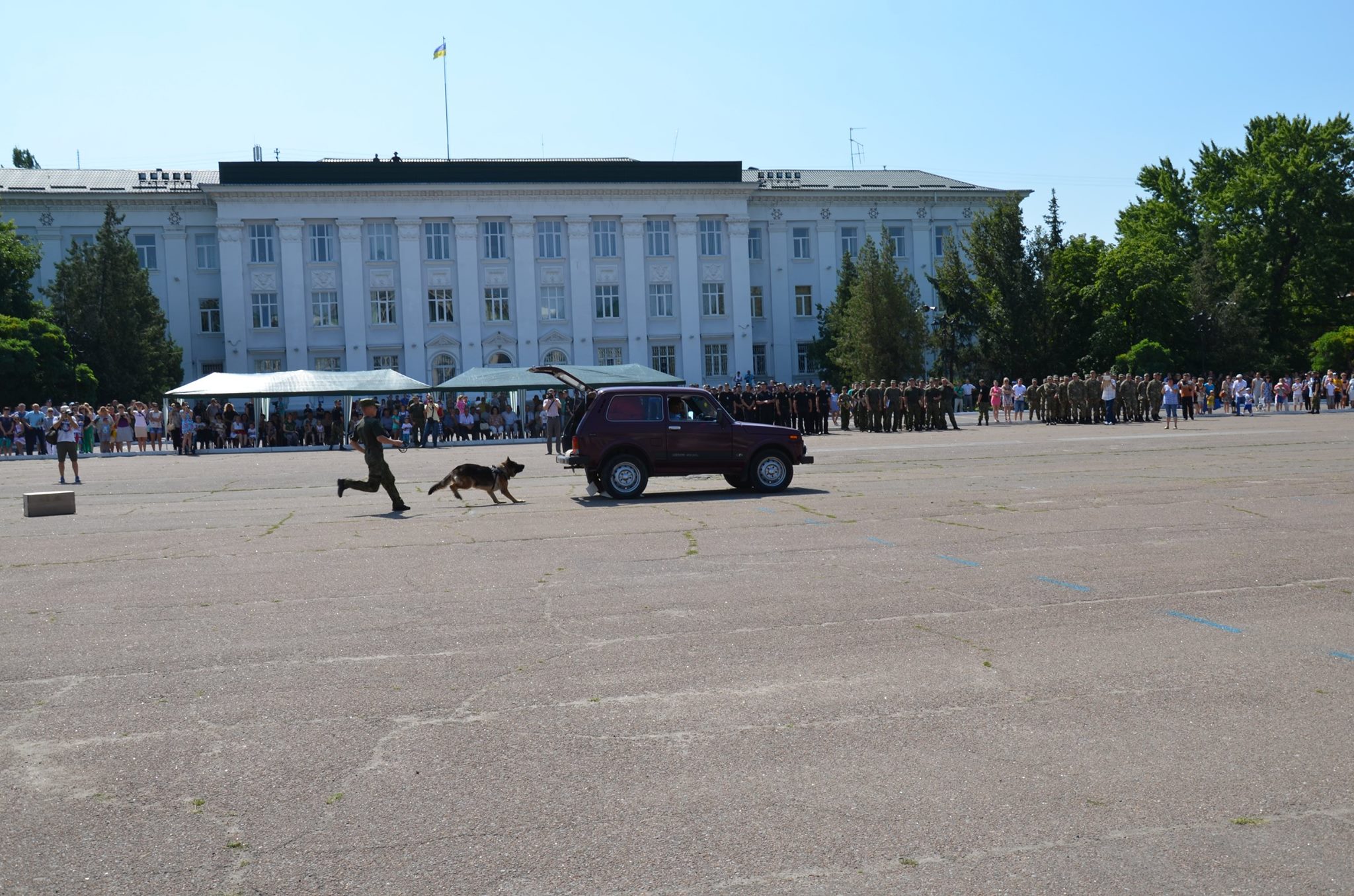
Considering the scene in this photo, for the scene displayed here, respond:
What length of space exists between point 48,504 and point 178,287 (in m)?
62.2

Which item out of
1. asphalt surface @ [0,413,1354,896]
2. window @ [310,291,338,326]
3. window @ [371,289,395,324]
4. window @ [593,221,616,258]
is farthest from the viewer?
window @ [593,221,616,258]

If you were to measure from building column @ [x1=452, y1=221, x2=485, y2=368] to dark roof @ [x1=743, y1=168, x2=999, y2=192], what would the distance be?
A: 1925 cm

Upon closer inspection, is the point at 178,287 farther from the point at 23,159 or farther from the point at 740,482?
the point at 740,482

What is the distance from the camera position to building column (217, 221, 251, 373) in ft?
245

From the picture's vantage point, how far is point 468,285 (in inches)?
3019

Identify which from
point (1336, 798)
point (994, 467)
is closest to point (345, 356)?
point (994, 467)

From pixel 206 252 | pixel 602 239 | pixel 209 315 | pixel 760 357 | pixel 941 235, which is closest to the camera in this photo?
pixel 206 252

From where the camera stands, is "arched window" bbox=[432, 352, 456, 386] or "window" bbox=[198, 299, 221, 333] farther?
"arched window" bbox=[432, 352, 456, 386]

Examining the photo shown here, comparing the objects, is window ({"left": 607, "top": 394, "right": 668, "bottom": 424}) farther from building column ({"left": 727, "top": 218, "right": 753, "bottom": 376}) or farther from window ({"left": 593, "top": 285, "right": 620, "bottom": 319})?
building column ({"left": 727, "top": 218, "right": 753, "bottom": 376})

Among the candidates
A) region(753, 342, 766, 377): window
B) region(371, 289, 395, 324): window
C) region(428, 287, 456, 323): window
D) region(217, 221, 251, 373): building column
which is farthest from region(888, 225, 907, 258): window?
region(217, 221, 251, 373): building column

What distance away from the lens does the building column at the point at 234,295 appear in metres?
74.6

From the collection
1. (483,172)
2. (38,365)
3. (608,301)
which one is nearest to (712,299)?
(608,301)

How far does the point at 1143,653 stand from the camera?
7781 mm

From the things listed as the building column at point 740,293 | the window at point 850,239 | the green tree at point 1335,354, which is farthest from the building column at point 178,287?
the green tree at point 1335,354
